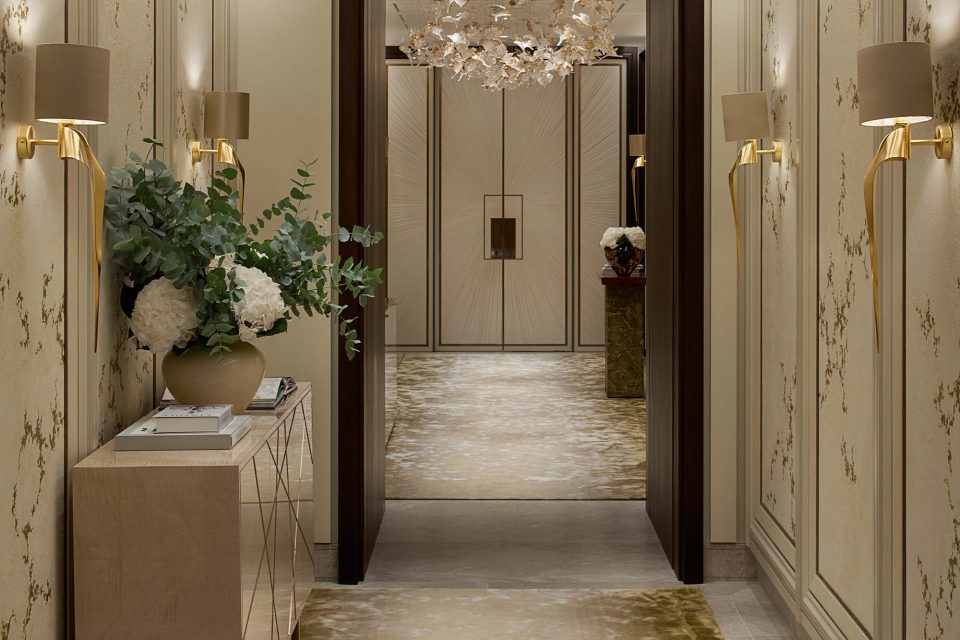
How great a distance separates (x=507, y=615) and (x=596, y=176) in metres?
8.34

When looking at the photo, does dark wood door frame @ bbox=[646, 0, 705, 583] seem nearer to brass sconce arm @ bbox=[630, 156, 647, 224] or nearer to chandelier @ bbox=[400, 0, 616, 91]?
chandelier @ bbox=[400, 0, 616, 91]

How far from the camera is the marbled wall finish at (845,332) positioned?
106 inches

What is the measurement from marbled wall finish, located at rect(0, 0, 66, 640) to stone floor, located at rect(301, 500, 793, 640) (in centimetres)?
159

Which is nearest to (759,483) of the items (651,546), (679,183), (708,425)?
(708,425)

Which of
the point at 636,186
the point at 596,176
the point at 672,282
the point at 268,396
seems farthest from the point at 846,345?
the point at 596,176

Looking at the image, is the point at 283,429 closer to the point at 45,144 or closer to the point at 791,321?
the point at 45,144

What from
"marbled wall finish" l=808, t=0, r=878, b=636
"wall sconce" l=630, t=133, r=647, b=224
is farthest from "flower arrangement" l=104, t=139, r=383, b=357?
"wall sconce" l=630, t=133, r=647, b=224

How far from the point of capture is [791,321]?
350cm

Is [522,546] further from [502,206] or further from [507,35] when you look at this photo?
[502,206]

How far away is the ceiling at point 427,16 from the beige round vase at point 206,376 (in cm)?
660

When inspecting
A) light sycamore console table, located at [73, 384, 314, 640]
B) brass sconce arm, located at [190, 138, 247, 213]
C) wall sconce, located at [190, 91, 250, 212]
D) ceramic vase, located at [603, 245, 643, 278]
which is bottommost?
light sycamore console table, located at [73, 384, 314, 640]

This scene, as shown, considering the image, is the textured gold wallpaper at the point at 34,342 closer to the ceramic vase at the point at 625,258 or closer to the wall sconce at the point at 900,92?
the wall sconce at the point at 900,92

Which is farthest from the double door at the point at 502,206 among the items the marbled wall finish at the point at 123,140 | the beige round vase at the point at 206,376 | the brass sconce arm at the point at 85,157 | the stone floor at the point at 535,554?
the brass sconce arm at the point at 85,157

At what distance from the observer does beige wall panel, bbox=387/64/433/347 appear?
11477 mm
